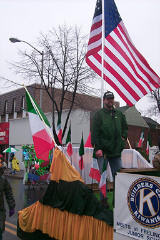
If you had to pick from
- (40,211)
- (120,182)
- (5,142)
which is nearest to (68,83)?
(5,142)

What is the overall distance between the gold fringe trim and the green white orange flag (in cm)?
87

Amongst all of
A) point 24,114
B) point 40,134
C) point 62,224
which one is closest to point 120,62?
→ point 40,134

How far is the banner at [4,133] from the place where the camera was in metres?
29.6

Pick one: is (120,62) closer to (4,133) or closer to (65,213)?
(65,213)

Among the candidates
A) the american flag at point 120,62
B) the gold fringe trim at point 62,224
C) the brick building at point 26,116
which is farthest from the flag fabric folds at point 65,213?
the brick building at point 26,116

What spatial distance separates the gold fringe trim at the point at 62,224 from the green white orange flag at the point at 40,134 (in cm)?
87

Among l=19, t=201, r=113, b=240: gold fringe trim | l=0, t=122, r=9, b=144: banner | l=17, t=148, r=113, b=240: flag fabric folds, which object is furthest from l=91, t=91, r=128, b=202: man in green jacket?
l=0, t=122, r=9, b=144: banner

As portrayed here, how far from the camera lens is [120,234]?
3.19 m

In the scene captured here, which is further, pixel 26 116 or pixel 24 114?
pixel 24 114

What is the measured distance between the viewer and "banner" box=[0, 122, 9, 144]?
2958cm

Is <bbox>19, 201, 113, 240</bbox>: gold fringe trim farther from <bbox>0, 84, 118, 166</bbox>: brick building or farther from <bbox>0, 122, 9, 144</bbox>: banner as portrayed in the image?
<bbox>0, 122, 9, 144</bbox>: banner

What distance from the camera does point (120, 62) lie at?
558 cm

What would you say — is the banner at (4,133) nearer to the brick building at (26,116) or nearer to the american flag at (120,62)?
the brick building at (26,116)

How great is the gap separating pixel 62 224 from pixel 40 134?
1521 millimetres
